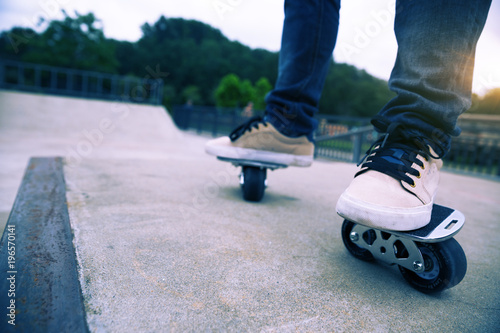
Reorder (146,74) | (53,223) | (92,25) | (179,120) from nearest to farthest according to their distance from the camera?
(53,223) < (179,120) < (92,25) < (146,74)

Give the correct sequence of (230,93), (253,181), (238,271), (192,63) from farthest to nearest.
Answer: (192,63) < (230,93) < (253,181) < (238,271)

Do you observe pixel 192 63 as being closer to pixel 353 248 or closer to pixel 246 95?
pixel 246 95

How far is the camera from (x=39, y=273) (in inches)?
25.1

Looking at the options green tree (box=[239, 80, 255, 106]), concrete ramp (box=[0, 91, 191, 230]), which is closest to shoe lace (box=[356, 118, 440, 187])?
concrete ramp (box=[0, 91, 191, 230])

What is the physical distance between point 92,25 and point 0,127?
32504mm

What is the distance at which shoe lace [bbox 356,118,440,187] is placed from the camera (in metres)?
0.81

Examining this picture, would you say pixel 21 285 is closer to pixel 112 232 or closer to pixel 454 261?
pixel 112 232

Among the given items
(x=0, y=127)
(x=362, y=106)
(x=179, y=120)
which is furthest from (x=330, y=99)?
(x=0, y=127)

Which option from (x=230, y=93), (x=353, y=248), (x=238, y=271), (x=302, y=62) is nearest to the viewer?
(x=238, y=271)

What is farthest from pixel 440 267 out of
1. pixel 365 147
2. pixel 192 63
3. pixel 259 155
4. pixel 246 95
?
pixel 192 63

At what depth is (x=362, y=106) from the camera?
158ft

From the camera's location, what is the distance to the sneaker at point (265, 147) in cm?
144

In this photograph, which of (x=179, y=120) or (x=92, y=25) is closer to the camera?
(x=179, y=120)

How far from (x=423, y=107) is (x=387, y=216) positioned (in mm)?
355
